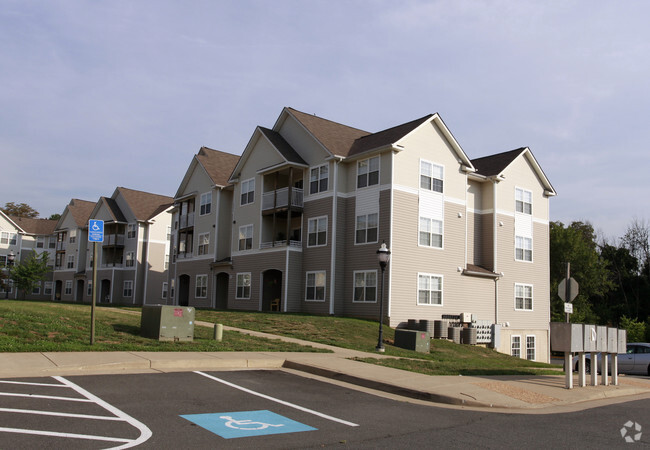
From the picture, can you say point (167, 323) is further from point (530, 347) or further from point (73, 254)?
point (73, 254)

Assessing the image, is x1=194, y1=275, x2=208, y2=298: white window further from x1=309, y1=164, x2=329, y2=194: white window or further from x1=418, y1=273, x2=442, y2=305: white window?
x1=418, y1=273, x2=442, y2=305: white window

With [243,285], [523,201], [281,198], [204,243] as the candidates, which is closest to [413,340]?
[281,198]

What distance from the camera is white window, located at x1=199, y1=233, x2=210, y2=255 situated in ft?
140

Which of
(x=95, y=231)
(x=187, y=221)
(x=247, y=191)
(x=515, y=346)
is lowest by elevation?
(x=515, y=346)

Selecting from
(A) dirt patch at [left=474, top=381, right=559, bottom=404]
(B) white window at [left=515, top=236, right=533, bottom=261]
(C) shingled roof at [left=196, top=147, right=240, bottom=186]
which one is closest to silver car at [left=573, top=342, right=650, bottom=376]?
(B) white window at [left=515, top=236, right=533, bottom=261]

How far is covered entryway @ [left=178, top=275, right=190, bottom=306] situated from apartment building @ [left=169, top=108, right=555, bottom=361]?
5.55 metres

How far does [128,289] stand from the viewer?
58.2 metres

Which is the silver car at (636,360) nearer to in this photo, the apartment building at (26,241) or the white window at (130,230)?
the white window at (130,230)

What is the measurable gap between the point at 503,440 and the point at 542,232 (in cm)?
3331

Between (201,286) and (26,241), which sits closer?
(201,286)

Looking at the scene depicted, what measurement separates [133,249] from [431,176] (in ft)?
121

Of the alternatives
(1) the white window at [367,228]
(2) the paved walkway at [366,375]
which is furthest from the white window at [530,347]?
(2) the paved walkway at [366,375]

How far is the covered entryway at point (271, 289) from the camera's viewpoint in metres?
35.6

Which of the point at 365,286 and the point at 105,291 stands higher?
the point at 365,286
